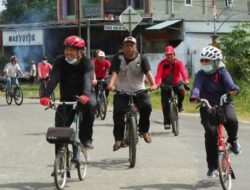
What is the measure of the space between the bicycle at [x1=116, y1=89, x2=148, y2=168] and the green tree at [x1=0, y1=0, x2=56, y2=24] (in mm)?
53281

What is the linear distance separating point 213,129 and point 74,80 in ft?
6.40

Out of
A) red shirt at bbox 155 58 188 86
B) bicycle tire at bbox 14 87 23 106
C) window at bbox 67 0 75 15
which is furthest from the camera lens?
window at bbox 67 0 75 15

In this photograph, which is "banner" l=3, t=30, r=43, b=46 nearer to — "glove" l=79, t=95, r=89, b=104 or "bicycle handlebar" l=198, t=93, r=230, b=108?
"glove" l=79, t=95, r=89, b=104

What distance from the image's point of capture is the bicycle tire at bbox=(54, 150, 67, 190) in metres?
7.69

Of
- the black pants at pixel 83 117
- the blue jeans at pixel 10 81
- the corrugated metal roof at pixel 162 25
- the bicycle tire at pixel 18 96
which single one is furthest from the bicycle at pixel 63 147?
the corrugated metal roof at pixel 162 25

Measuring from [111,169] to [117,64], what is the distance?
1.72m

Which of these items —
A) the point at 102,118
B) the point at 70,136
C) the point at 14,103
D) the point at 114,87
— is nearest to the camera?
the point at 70,136

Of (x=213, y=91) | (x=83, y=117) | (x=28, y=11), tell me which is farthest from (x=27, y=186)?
(x=28, y=11)

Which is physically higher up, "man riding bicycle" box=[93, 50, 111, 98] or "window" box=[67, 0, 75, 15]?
"window" box=[67, 0, 75, 15]

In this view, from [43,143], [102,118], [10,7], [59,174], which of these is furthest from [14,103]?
[10,7]

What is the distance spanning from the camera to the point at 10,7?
7131 centimetres

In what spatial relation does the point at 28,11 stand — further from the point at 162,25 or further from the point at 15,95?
the point at 15,95

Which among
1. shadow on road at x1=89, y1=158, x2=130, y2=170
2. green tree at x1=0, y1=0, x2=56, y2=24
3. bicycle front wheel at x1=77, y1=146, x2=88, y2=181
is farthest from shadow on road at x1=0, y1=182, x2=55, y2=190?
green tree at x1=0, y1=0, x2=56, y2=24

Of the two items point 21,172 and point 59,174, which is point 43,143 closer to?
point 21,172
